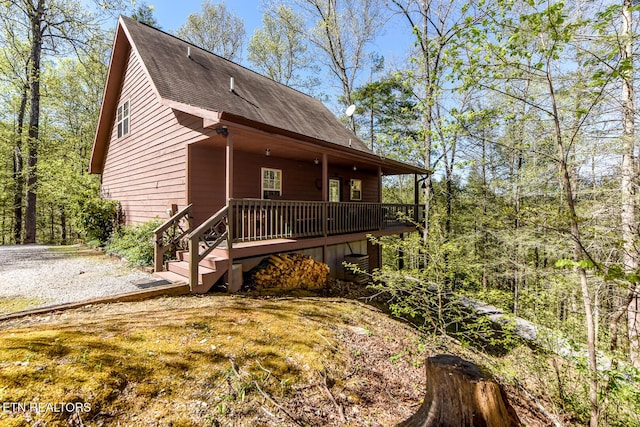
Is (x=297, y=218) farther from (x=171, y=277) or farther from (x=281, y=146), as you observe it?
(x=171, y=277)

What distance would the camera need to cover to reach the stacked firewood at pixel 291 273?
21.1 ft

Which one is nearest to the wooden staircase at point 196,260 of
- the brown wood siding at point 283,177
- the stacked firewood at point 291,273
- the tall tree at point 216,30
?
the stacked firewood at point 291,273

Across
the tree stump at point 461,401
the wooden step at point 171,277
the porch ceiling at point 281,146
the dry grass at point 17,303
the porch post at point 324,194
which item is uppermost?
the porch ceiling at point 281,146

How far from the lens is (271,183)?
9367 mm

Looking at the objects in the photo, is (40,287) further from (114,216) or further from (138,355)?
(114,216)

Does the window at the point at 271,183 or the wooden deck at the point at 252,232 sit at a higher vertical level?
the window at the point at 271,183

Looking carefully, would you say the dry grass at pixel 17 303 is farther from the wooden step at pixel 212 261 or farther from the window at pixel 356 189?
the window at pixel 356 189

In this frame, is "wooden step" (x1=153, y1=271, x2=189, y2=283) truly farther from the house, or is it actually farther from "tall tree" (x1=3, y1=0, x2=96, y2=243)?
"tall tree" (x1=3, y1=0, x2=96, y2=243)

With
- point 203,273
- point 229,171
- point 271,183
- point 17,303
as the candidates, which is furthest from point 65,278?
point 271,183

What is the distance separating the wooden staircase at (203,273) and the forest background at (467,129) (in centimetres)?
340

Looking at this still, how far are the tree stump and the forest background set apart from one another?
4.81ft

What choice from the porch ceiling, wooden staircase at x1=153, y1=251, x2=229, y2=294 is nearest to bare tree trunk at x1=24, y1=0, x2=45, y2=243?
the porch ceiling

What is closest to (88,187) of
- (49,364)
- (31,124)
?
(31,124)

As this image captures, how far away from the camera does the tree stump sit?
171 centimetres
